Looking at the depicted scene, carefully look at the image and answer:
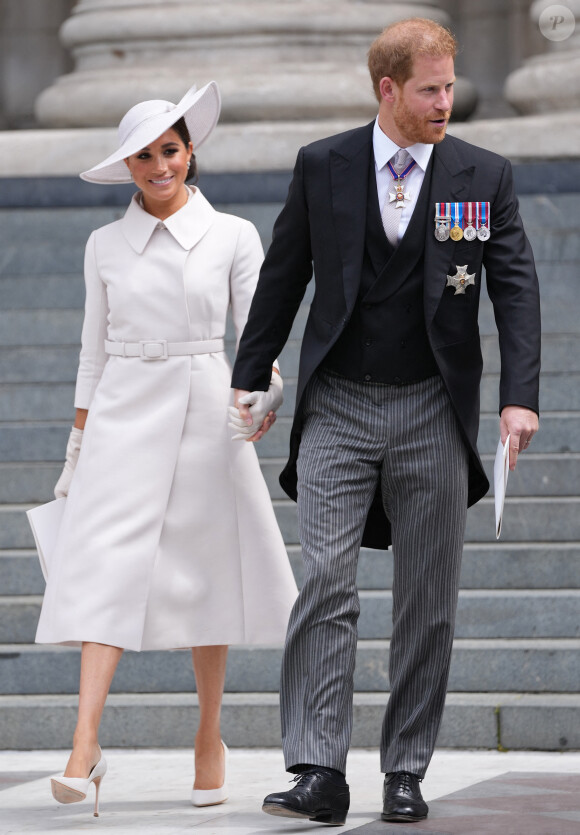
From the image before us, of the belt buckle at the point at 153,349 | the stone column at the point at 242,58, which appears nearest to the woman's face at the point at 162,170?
the belt buckle at the point at 153,349

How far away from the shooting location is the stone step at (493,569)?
19.4 feet

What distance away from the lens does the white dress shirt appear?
165 inches

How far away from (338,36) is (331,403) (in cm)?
648

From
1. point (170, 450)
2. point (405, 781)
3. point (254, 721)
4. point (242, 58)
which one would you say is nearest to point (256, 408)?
point (170, 450)

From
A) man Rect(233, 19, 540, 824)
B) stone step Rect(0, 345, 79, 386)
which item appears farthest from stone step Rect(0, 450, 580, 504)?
man Rect(233, 19, 540, 824)

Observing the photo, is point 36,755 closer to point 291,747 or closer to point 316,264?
point 291,747

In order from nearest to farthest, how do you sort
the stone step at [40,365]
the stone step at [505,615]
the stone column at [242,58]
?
the stone step at [505,615]
the stone step at [40,365]
the stone column at [242,58]

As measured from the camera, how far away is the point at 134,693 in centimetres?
564

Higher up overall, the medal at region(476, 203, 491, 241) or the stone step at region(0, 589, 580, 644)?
the medal at region(476, 203, 491, 241)

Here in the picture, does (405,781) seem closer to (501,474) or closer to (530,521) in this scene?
(501,474)

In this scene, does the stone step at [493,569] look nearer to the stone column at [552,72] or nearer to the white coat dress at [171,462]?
the white coat dress at [171,462]

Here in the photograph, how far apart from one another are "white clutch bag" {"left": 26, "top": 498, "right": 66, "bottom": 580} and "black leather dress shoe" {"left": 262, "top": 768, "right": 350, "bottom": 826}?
1.01 m

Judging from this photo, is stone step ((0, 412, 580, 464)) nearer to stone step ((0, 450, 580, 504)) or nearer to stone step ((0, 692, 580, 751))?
stone step ((0, 450, 580, 504))

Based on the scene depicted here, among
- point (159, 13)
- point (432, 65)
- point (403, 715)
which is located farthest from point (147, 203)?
point (159, 13)
